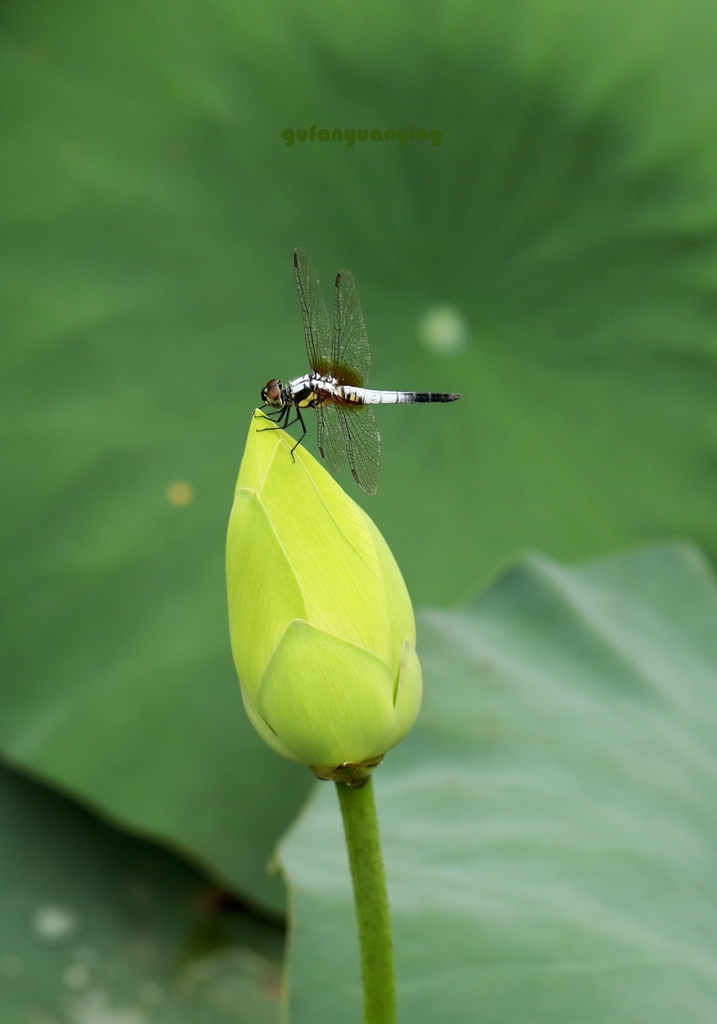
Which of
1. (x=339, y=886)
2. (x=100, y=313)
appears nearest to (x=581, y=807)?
(x=339, y=886)

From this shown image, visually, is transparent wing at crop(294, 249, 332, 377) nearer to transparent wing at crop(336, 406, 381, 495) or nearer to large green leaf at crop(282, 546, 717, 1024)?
transparent wing at crop(336, 406, 381, 495)

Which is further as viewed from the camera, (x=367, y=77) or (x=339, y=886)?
(x=367, y=77)

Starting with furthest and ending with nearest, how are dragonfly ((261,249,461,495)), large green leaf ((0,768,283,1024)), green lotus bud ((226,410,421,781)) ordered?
large green leaf ((0,768,283,1024)) → dragonfly ((261,249,461,495)) → green lotus bud ((226,410,421,781))

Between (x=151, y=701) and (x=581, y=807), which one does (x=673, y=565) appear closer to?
(x=581, y=807)

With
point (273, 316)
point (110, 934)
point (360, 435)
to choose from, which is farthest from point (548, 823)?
point (273, 316)

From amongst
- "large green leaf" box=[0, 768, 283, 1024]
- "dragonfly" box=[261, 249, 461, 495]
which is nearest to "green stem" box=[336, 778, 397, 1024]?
"dragonfly" box=[261, 249, 461, 495]

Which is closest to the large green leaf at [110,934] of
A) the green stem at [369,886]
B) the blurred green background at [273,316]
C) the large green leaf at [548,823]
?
the blurred green background at [273,316]

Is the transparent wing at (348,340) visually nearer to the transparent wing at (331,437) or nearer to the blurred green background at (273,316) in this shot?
the transparent wing at (331,437)
